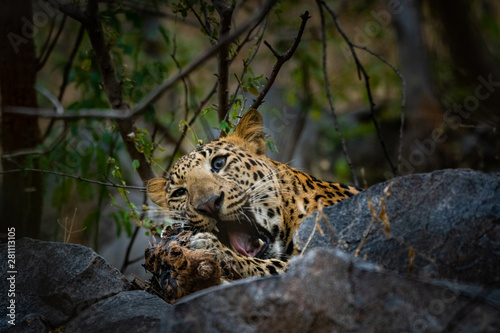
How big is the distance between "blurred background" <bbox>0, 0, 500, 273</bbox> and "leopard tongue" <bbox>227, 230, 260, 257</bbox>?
1000mm

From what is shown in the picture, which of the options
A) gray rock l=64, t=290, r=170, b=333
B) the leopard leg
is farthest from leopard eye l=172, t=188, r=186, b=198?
gray rock l=64, t=290, r=170, b=333

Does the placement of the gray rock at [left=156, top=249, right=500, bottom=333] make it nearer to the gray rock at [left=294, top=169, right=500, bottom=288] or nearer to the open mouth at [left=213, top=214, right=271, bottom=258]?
the gray rock at [left=294, top=169, right=500, bottom=288]

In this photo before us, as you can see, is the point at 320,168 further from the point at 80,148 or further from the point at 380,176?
the point at 80,148

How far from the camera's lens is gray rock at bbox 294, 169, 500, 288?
287 cm

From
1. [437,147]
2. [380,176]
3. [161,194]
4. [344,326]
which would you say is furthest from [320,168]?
[344,326]

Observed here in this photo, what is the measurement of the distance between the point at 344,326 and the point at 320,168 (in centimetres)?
1046

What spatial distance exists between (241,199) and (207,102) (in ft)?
16.0

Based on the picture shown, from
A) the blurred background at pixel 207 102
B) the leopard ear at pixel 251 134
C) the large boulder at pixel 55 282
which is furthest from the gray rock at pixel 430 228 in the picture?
the large boulder at pixel 55 282

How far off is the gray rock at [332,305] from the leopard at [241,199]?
0.90 metres

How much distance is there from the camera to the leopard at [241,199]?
12.3 ft

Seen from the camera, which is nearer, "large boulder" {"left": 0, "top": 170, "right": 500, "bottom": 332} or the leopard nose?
"large boulder" {"left": 0, "top": 170, "right": 500, "bottom": 332}

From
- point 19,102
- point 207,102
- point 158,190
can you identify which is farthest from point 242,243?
point 207,102

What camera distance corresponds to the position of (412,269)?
2.87 meters

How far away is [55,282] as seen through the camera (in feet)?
12.0
